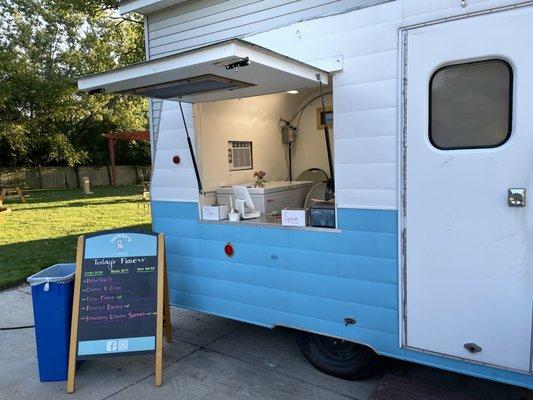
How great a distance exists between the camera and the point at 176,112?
3924 mm

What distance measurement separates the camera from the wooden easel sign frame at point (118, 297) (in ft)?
10.9

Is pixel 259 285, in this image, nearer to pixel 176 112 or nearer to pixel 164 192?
pixel 164 192

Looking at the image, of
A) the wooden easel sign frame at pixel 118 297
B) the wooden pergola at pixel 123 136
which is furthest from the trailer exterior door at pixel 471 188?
the wooden pergola at pixel 123 136

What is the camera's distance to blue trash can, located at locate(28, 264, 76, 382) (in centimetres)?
334

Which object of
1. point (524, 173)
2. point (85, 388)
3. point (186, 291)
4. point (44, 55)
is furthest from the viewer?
point (44, 55)

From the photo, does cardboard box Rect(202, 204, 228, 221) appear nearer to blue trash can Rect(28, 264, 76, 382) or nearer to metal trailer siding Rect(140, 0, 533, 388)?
metal trailer siding Rect(140, 0, 533, 388)

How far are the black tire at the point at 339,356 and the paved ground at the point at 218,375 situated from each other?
0.07 meters

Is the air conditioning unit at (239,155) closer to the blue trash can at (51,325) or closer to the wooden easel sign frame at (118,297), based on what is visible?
the wooden easel sign frame at (118,297)

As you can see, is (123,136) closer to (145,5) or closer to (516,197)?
(145,5)

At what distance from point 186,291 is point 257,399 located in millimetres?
1216

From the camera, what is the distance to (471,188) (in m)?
2.46

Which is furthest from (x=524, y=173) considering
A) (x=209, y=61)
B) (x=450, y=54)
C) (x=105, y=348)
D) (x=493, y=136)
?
(x=105, y=348)

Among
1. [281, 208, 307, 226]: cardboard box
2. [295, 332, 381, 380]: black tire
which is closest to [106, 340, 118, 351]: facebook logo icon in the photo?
[295, 332, 381, 380]: black tire

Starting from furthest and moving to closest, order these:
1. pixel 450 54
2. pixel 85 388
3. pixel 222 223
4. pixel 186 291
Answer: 1. pixel 186 291
2. pixel 222 223
3. pixel 85 388
4. pixel 450 54
